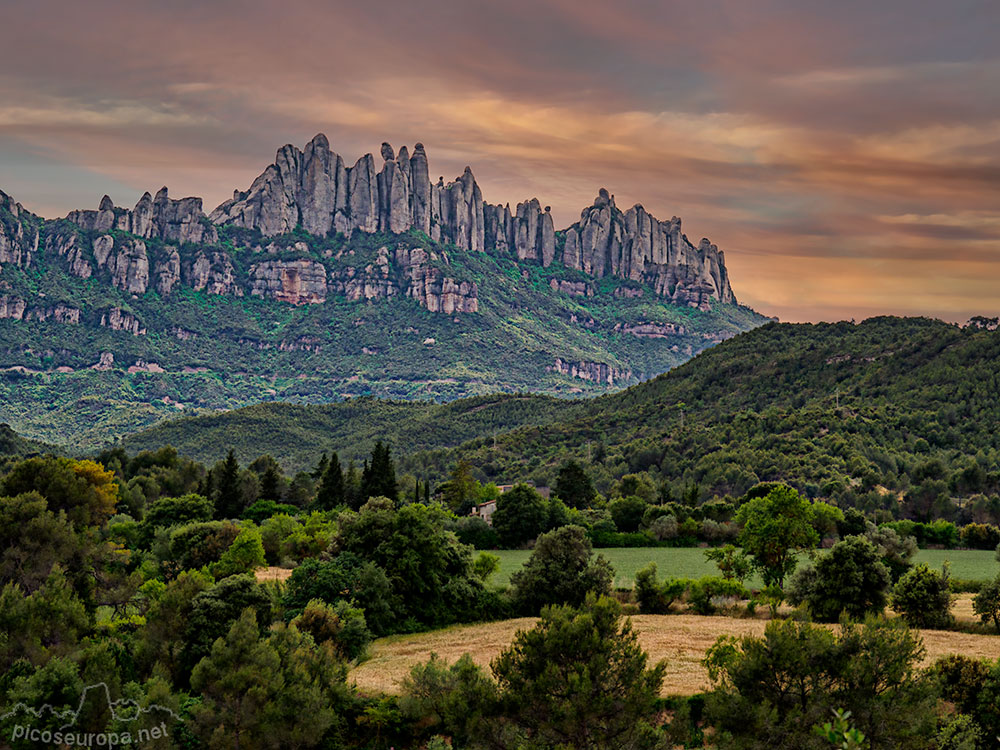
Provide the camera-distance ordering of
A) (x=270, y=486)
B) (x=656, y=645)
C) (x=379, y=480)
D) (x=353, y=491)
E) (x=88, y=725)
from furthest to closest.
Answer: (x=270, y=486)
(x=353, y=491)
(x=379, y=480)
(x=656, y=645)
(x=88, y=725)

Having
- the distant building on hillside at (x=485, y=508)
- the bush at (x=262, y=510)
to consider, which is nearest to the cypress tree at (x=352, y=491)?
the bush at (x=262, y=510)

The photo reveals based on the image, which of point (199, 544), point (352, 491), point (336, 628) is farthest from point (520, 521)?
point (336, 628)

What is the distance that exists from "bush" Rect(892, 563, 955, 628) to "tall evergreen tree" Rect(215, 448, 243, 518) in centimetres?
5500

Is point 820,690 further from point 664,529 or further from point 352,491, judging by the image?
point 352,491

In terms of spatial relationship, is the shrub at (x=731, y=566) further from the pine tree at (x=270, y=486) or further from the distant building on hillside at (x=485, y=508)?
the pine tree at (x=270, y=486)

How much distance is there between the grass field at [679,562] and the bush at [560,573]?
15.1 feet

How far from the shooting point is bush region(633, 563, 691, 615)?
149 feet

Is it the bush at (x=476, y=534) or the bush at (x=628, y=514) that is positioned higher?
the bush at (x=628, y=514)

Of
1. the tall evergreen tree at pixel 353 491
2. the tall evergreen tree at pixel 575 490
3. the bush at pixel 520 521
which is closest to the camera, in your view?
the bush at pixel 520 521

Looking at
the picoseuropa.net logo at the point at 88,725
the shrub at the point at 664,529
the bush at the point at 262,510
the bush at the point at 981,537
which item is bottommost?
the bush at the point at 262,510

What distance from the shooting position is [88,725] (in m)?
29.0

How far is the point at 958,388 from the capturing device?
109 m

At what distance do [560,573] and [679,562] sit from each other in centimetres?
1592

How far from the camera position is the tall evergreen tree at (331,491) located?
80250mm
